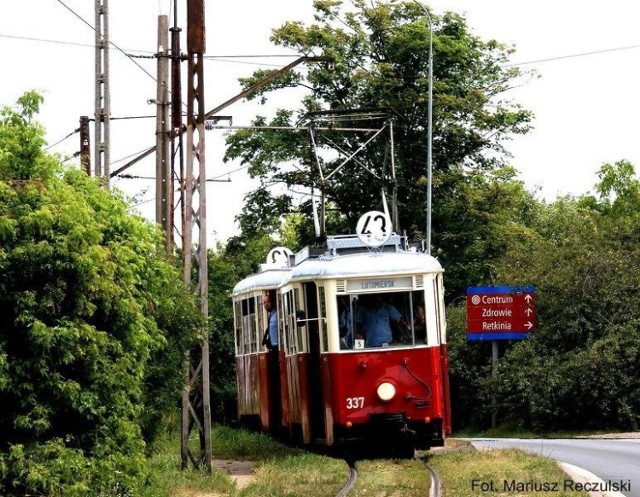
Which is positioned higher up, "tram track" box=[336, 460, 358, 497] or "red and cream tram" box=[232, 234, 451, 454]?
"red and cream tram" box=[232, 234, 451, 454]

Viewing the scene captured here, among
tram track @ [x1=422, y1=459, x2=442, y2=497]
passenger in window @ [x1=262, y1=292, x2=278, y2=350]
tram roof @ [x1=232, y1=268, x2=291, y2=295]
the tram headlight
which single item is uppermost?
tram roof @ [x1=232, y1=268, x2=291, y2=295]

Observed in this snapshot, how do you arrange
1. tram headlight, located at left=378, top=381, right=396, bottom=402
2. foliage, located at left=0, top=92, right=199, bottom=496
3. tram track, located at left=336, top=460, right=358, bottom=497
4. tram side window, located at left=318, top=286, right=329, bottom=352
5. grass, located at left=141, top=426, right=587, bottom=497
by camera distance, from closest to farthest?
foliage, located at left=0, top=92, right=199, bottom=496 → grass, located at left=141, top=426, right=587, bottom=497 → tram track, located at left=336, top=460, right=358, bottom=497 → tram headlight, located at left=378, top=381, right=396, bottom=402 → tram side window, located at left=318, top=286, right=329, bottom=352

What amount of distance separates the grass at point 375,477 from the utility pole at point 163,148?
4142mm

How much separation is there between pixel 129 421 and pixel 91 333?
177cm

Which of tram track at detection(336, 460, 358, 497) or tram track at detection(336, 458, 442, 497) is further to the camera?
tram track at detection(336, 460, 358, 497)

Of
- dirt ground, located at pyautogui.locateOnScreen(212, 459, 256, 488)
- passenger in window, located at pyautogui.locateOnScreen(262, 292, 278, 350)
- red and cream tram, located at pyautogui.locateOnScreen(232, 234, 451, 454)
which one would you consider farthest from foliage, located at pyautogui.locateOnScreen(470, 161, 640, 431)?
red and cream tram, located at pyautogui.locateOnScreen(232, 234, 451, 454)

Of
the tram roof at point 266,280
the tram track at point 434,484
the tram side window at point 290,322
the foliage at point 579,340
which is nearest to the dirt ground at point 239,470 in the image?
the tram side window at point 290,322

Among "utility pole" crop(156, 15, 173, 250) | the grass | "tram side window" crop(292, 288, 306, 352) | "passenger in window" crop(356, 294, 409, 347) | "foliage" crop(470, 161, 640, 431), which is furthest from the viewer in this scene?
"foliage" crop(470, 161, 640, 431)

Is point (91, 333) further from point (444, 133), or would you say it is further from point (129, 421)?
point (444, 133)

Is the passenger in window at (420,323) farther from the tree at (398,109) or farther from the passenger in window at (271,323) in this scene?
the tree at (398,109)

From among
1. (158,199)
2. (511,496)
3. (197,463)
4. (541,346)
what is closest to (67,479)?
(511,496)

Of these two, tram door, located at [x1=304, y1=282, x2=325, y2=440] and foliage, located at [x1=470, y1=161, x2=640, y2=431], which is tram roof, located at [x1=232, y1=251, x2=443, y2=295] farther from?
foliage, located at [x1=470, y1=161, x2=640, y2=431]

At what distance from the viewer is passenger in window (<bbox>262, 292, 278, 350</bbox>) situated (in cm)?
2611

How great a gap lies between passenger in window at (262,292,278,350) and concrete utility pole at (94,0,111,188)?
366cm
